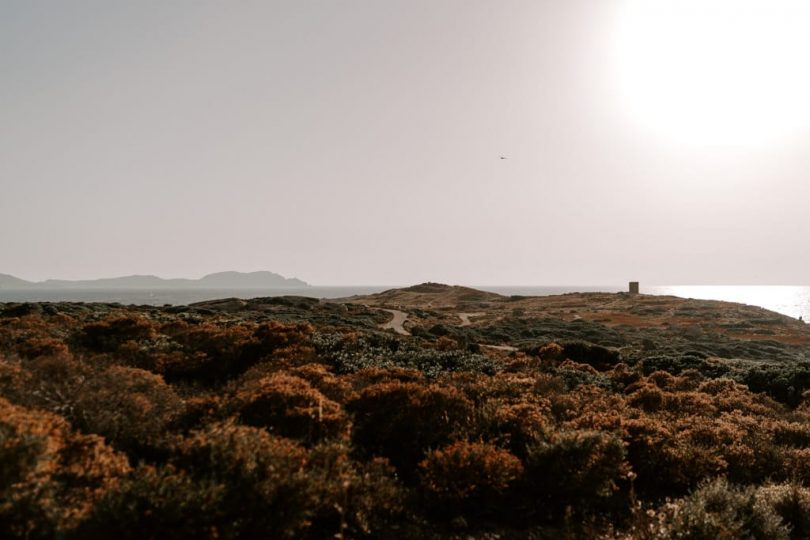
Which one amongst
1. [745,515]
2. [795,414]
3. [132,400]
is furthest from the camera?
[795,414]

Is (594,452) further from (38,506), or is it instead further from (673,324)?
(673,324)

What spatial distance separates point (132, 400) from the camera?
23.6 feet

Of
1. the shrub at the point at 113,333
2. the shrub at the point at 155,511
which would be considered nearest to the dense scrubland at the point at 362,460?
the shrub at the point at 155,511

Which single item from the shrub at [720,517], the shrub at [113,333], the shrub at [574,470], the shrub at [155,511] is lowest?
the shrub at [720,517]

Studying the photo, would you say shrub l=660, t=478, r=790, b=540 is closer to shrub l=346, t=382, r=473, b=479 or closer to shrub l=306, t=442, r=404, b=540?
shrub l=346, t=382, r=473, b=479

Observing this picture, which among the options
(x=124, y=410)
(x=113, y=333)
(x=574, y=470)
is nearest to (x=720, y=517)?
(x=574, y=470)

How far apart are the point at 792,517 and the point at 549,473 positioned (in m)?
4.11

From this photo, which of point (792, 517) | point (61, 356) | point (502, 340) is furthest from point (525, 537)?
point (502, 340)

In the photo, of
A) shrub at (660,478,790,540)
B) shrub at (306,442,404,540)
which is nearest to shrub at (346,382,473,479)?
shrub at (306,442,404,540)

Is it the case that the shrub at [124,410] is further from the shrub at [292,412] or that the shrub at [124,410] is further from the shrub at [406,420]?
the shrub at [406,420]

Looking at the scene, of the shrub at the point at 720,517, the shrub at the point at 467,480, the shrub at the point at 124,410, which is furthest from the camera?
the shrub at the point at 124,410

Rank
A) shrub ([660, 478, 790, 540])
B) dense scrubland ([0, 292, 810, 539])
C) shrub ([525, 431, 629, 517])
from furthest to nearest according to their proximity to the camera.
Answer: shrub ([525, 431, 629, 517])
shrub ([660, 478, 790, 540])
dense scrubland ([0, 292, 810, 539])

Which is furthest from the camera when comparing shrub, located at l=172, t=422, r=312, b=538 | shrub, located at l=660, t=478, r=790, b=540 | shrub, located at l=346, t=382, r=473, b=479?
shrub, located at l=346, t=382, r=473, b=479

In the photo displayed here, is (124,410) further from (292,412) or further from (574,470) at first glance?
(574,470)
